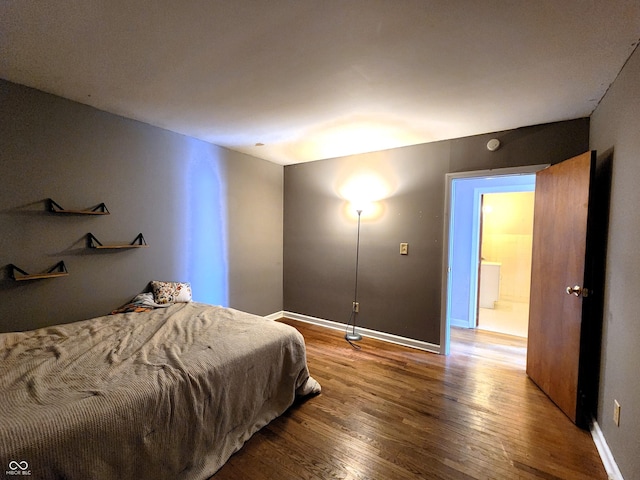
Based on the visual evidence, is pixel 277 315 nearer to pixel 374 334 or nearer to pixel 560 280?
pixel 374 334

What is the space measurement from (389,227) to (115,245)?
290 cm

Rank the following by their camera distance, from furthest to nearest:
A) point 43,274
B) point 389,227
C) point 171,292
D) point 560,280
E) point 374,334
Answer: point 374,334, point 389,227, point 171,292, point 560,280, point 43,274

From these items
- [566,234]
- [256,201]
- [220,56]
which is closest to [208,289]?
[256,201]

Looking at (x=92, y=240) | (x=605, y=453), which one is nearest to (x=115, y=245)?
(x=92, y=240)

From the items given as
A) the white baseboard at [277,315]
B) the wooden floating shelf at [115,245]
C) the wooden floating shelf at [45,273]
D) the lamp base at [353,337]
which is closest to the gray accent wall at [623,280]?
the lamp base at [353,337]

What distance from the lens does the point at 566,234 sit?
2068mm

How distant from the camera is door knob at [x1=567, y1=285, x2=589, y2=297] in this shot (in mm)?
1858

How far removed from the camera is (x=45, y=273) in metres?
2.08

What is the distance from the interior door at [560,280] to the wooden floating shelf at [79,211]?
12.5 feet

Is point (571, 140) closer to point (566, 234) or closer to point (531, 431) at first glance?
point (566, 234)

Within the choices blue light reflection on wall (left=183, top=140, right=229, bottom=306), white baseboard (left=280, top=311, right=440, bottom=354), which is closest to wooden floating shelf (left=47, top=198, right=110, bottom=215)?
blue light reflection on wall (left=183, top=140, right=229, bottom=306)

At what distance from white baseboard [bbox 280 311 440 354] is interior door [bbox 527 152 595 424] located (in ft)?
3.09

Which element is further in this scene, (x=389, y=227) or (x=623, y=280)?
(x=389, y=227)

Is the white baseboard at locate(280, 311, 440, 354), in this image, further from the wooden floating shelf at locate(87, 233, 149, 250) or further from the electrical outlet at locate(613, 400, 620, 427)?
the wooden floating shelf at locate(87, 233, 149, 250)
